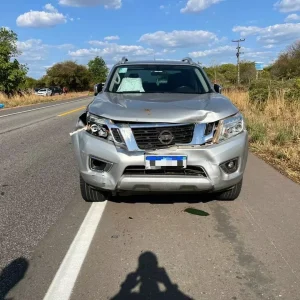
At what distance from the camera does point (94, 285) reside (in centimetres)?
296

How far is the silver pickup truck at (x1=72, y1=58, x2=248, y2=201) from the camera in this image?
13.0 ft

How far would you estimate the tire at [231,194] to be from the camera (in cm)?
465

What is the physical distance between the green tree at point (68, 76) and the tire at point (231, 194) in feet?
266

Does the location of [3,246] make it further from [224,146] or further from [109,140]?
[224,146]

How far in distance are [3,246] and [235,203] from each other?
109 inches

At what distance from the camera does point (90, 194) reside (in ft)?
15.4

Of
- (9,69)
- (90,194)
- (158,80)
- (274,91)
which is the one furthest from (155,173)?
(9,69)

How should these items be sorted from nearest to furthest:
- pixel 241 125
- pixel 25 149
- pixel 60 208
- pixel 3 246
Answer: pixel 3 246 → pixel 241 125 → pixel 60 208 → pixel 25 149

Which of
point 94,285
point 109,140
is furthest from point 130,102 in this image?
point 94,285

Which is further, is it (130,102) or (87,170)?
(130,102)

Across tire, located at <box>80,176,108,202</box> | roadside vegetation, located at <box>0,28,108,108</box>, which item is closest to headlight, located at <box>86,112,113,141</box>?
tire, located at <box>80,176,108,202</box>

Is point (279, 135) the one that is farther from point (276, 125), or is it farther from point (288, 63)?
point (288, 63)

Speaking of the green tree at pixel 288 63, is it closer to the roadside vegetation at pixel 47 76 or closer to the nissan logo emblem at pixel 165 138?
the roadside vegetation at pixel 47 76

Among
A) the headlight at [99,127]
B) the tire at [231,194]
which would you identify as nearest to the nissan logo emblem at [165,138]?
the headlight at [99,127]
